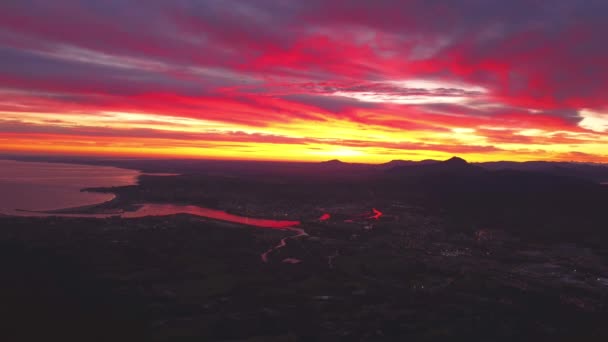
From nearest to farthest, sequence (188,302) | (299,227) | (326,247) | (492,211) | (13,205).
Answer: (188,302) < (326,247) < (299,227) < (13,205) < (492,211)

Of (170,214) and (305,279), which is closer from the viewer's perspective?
(305,279)

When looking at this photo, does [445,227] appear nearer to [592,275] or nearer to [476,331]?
[592,275]

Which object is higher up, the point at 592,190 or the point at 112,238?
the point at 592,190

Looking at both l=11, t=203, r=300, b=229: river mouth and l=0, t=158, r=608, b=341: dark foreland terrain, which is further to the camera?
l=11, t=203, r=300, b=229: river mouth

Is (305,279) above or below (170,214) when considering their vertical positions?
below

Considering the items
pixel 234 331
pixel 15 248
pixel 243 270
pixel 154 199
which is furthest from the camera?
pixel 154 199

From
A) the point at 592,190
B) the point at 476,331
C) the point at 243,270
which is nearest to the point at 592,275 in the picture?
the point at 476,331

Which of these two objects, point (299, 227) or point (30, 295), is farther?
point (299, 227)

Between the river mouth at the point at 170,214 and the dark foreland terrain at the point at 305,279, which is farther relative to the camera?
the river mouth at the point at 170,214
